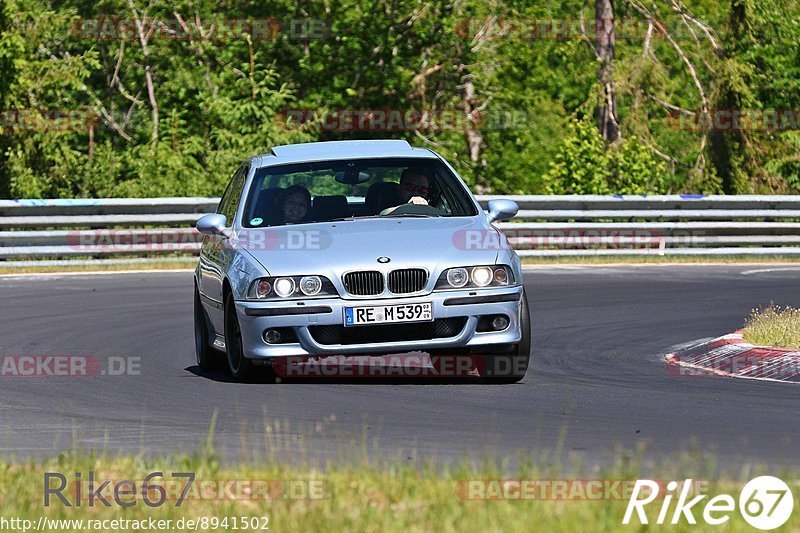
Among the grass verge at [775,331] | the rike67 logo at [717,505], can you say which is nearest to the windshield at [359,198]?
the grass verge at [775,331]

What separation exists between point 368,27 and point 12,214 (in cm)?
1152

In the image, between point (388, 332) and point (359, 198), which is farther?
point (359, 198)

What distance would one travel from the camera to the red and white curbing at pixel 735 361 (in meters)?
11.2

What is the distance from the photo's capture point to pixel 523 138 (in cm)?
3931

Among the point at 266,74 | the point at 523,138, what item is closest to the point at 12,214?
the point at 266,74

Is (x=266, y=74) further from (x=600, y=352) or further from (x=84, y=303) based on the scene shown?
(x=600, y=352)

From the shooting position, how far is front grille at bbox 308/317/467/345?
10.4 meters

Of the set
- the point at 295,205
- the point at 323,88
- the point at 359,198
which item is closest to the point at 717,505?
the point at 295,205

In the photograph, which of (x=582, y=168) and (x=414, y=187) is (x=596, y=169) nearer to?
(x=582, y=168)

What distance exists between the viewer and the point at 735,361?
11.9 metres

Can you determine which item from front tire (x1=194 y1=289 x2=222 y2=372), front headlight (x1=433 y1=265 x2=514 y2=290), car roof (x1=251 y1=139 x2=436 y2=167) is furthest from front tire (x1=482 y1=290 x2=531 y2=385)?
front tire (x1=194 y1=289 x2=222 y2=372)

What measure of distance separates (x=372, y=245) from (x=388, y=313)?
1.66 ft

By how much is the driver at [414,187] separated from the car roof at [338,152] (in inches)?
8.7

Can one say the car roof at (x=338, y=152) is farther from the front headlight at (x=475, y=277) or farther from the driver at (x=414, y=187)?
the front headlight at (x=475, y=277)
